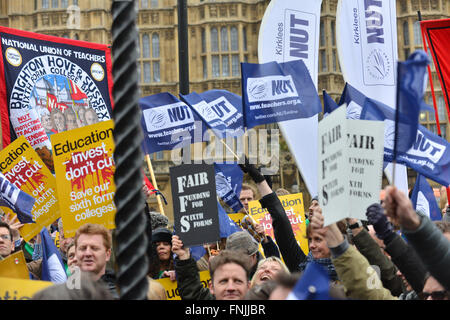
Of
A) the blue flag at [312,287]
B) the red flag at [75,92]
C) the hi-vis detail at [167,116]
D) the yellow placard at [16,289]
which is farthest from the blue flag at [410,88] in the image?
the hi-vis detail at [167,116]

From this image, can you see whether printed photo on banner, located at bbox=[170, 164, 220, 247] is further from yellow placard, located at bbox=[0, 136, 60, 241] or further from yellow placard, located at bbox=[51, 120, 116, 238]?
yellow placard, located at bbox=[0, 136, 60, 241]

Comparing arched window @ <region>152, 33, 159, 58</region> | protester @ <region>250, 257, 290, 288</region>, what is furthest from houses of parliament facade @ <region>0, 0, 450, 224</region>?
protester @ <region>250, 257, 290, 288</region>

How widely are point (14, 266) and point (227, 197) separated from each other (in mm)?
4322

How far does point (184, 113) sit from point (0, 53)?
242cm

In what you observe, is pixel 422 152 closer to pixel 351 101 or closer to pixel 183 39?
pixel 351 101

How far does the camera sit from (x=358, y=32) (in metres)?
8.09

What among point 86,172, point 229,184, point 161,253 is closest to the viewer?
point 161,253

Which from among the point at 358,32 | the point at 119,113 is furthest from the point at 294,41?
the point at 119,113

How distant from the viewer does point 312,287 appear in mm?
2191

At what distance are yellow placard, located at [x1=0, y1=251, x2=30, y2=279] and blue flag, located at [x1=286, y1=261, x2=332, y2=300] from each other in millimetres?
2659

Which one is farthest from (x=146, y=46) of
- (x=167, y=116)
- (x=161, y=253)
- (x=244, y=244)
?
(x=244, y=244)

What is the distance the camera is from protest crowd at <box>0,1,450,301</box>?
2656mm

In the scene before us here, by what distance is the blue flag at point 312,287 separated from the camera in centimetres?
219
